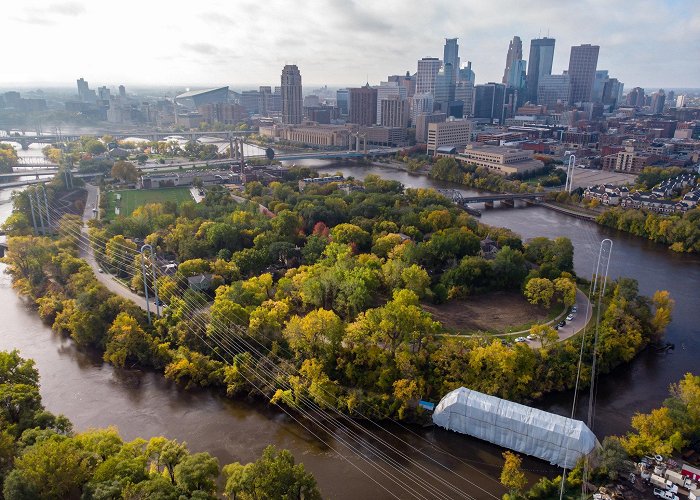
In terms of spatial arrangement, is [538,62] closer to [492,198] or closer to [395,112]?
[395,112]

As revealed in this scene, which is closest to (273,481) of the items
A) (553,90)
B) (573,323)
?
(573,323)

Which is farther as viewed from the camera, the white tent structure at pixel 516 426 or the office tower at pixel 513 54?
the office tower at pixel 513 54

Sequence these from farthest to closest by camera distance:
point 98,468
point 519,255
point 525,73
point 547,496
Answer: point 525,73 < point 519,255 < point 547,496 < point 98,468

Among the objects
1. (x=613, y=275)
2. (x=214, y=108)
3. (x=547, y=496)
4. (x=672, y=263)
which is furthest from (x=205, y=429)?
(x=214, y=108)

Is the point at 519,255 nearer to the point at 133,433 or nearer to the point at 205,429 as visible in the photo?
the point at 205,429

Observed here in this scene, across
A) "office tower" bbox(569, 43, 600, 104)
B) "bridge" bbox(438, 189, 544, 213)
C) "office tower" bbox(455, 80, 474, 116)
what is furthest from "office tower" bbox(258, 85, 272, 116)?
"bridge" bbox(438, 189, 544, 213)

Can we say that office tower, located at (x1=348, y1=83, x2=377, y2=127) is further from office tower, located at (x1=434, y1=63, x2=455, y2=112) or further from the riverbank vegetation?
the riverbank vegetation

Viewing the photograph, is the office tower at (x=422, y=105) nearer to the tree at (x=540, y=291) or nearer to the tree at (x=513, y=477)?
the tree at (x=540, y=291)

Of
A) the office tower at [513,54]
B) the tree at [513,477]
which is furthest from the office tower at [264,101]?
the tree at [513,477]
